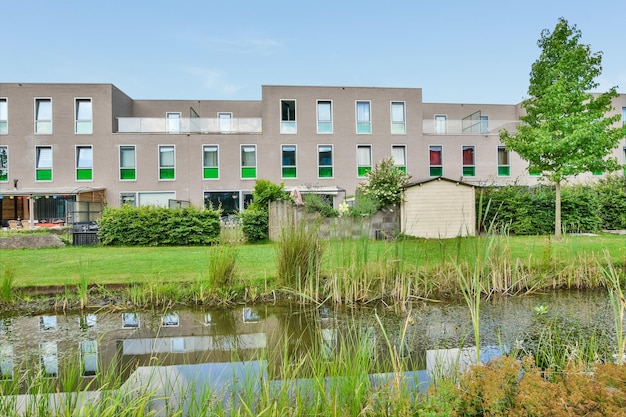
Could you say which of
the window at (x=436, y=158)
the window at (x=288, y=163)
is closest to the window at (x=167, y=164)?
the window at (x=288, y=163)

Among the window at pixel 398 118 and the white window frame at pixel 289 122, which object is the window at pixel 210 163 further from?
the window at pixel 398 118

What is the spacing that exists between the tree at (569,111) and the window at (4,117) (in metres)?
24.0

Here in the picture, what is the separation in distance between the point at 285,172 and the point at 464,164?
1030cm

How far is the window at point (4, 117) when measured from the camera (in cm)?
2088

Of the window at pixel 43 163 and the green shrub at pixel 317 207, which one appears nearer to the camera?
the green shrub at pixel 317 207

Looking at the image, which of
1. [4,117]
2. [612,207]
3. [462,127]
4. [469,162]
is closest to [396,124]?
[462,127]

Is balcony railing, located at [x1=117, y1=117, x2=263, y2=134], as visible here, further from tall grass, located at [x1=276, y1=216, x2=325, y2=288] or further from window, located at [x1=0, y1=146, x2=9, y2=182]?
tall grass, located at [x1=276, y1=216, x2=325, y2=288]

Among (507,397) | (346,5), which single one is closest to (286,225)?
(507,397)

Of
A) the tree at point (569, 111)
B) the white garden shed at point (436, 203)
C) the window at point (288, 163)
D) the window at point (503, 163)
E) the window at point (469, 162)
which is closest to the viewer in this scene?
the tree at point (569, 111)

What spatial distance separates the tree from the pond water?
741 cm

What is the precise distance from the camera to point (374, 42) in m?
17.7

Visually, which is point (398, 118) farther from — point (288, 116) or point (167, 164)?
point (167, 164)

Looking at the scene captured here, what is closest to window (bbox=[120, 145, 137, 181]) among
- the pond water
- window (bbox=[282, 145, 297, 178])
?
window (bbox=[282, 145, 297, 178])

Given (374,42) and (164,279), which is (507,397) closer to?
(164,279)
